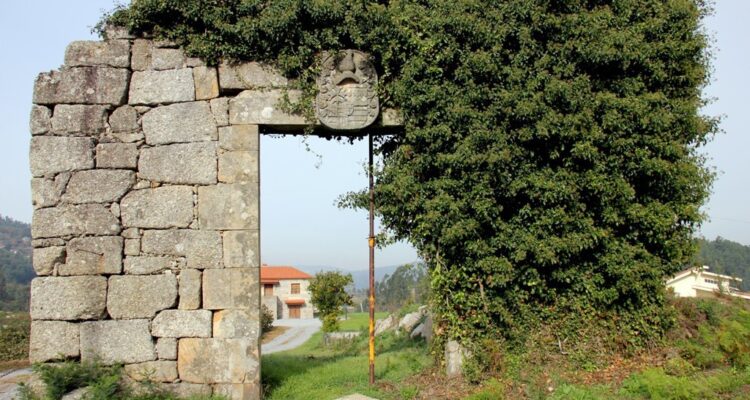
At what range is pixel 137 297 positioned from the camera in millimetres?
5965

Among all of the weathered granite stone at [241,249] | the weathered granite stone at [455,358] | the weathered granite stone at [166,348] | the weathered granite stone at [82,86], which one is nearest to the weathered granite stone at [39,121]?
the weathered granite stone at [82,86]

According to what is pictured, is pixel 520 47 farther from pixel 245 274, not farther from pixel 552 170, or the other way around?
pixel 245 274

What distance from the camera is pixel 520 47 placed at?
6.29 metres

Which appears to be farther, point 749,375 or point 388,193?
point 388,193

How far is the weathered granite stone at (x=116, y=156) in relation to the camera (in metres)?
6.12

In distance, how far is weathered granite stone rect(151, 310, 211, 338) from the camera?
19.5ft

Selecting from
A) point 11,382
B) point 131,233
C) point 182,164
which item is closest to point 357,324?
point 11,382

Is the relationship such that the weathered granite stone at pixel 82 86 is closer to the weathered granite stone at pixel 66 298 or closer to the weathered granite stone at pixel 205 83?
the weathered granite stone at pixel 205 83

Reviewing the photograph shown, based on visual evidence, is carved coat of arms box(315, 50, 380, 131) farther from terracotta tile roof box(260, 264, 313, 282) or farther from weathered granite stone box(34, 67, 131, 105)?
terracotta tile roof box(260, 264, 313, 282)

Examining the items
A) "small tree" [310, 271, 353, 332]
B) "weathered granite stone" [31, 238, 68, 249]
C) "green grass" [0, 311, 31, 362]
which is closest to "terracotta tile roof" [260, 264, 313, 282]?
"small tree" [310, 271, 353, 332]

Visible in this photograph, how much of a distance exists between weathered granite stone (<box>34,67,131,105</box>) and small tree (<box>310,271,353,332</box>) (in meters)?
12.1

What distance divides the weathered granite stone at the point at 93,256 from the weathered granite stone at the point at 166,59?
6.63ft

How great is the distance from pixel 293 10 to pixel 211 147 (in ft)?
5.89

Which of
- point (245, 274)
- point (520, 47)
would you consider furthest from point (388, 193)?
point (520, 47)
